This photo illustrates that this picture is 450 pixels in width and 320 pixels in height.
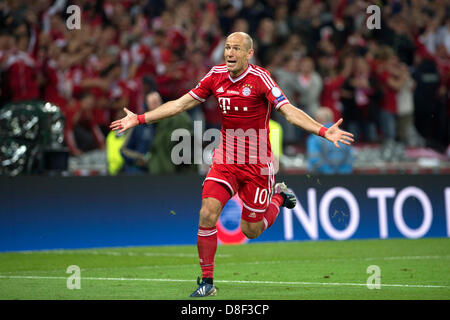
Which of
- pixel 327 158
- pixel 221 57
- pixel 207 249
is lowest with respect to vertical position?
pixel 207 249

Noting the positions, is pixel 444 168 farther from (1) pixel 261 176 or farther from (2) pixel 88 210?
(1) pixel 261 176

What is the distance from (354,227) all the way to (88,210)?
15.3ft

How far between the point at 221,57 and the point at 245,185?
9445 millimetres

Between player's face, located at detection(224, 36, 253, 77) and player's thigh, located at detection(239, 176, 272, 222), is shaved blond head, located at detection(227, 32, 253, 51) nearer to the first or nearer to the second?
player's face, located at detection(224, 36, 253, 77)

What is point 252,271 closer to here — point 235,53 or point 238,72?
point 238,72

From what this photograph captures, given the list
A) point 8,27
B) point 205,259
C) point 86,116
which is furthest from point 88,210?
point 205,259

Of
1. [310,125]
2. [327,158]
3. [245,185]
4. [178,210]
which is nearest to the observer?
[310,125]

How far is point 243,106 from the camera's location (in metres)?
9.43

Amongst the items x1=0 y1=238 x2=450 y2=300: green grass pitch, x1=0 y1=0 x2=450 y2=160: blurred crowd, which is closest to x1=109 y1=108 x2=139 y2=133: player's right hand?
x1=0 y1=238 x2=450 y2=300: green grass pitch

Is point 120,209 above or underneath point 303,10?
underneath

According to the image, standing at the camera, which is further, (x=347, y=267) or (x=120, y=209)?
(x=120, y=209)

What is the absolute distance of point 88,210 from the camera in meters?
14.2

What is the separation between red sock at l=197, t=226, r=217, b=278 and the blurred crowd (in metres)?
6.41

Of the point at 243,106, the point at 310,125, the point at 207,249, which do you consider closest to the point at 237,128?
the point at 243,106
